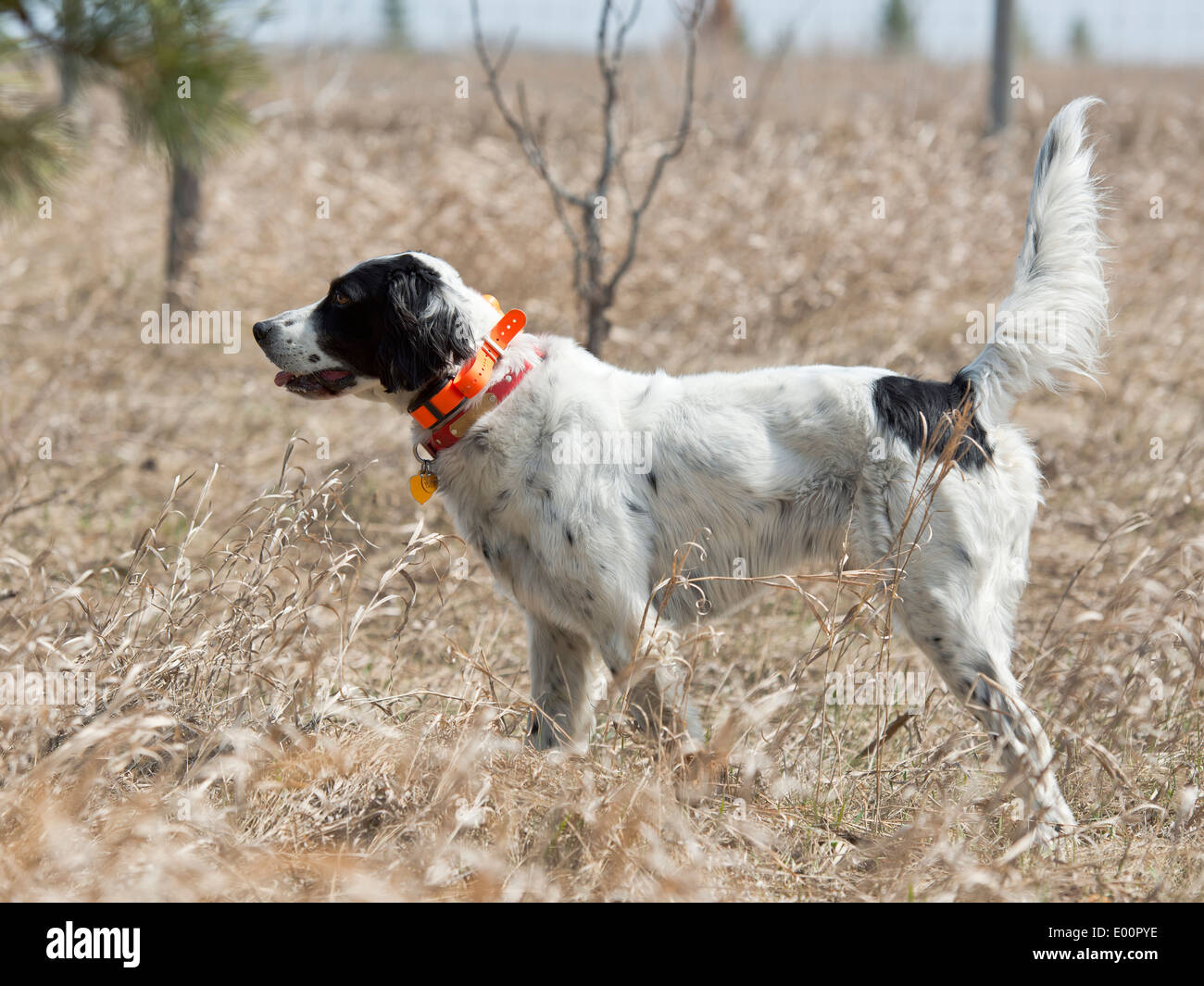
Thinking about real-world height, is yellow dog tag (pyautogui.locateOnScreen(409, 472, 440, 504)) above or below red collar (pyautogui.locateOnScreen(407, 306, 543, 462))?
below

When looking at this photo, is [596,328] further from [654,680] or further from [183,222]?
[183,222]

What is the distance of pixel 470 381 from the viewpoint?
9.65 ft

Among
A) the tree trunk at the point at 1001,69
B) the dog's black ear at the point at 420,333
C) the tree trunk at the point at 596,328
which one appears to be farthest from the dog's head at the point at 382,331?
the tree trunk at the point at 1001,69

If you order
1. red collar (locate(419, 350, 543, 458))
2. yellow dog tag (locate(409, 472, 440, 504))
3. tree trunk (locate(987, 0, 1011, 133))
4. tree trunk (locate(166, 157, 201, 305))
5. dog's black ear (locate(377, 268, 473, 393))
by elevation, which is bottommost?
yellow dog tag (locate(409, 472, 440, 504))

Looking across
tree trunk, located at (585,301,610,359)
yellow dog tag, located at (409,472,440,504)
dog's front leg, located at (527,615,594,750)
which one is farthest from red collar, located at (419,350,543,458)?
tree trunk, located at (585,301,610,359)

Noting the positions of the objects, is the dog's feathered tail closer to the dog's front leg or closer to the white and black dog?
the white and black dog

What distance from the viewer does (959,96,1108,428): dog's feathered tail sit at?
3.00 m

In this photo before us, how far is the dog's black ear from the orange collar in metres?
0.04

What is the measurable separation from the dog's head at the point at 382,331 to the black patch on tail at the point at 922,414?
1127mm

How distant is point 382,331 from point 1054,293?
→ 6.14 feet

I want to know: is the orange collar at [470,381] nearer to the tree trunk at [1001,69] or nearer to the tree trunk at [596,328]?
the tree trunk at [596,328]

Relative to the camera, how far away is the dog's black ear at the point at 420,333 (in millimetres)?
2908
